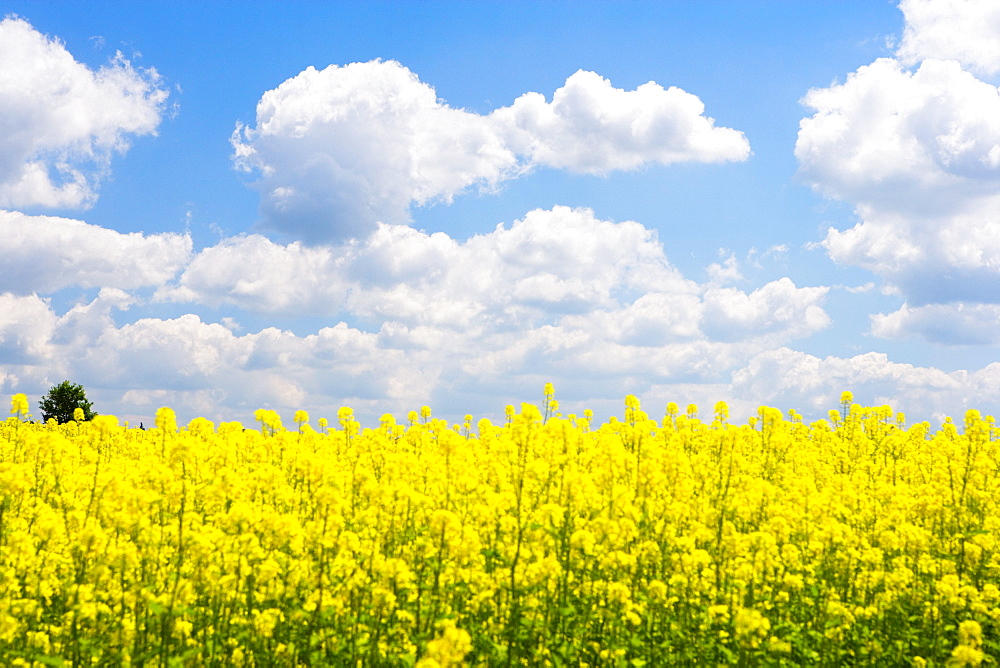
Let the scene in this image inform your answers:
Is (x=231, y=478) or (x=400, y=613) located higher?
(x=231, y=478)

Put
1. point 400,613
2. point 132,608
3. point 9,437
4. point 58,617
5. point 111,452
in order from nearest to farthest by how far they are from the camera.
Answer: point 400,613 < point 132,608 < point 58,617 < point 111,452 < point 9,437

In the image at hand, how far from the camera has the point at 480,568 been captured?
8039 millimetres

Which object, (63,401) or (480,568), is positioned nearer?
(480,568)

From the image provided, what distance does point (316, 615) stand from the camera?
6953 millimetres

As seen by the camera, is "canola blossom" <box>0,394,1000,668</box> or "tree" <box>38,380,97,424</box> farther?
"tree" <box>38,380,97,424</box>

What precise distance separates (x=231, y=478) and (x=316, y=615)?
9.09 ft

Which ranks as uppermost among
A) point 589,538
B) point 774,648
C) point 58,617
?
point 589,538

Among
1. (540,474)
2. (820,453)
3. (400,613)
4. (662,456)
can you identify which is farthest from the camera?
(820,453)

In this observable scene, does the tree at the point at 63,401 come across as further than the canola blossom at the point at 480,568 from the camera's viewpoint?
Yes

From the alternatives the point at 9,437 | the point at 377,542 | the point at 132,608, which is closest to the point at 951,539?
the point at 377,542

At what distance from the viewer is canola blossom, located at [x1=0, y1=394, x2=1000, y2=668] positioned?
7047mm

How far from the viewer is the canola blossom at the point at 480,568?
23.1 feet

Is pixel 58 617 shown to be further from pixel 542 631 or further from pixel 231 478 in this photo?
pixel 542 631

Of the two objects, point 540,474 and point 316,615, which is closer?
Result: point 316,615
